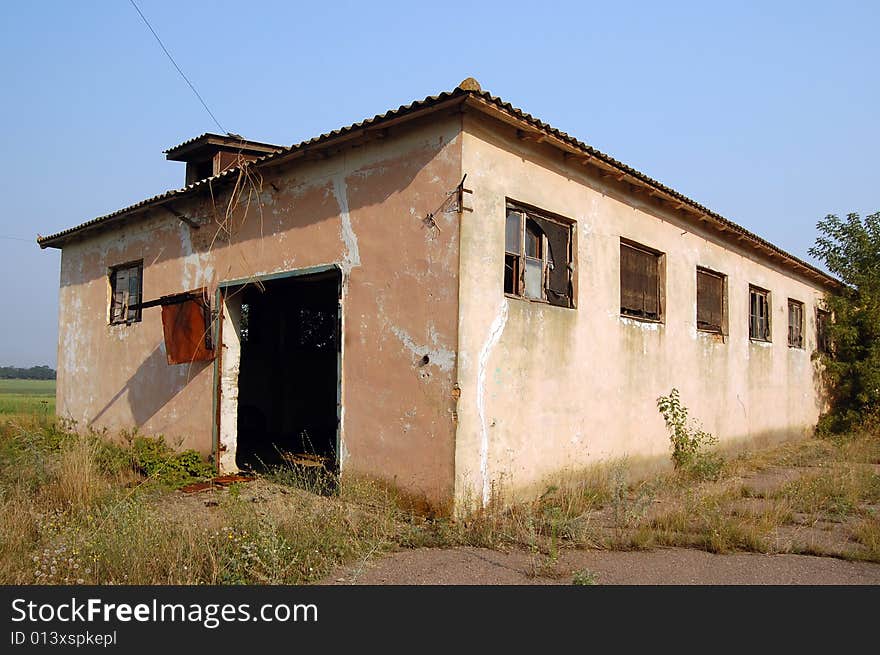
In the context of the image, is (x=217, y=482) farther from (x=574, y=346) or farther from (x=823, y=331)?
(x=823, y=331)

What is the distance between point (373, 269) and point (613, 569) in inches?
159

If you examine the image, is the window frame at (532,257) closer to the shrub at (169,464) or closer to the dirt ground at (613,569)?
the dirt ground at (613,569)

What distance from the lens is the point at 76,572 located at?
4.67m

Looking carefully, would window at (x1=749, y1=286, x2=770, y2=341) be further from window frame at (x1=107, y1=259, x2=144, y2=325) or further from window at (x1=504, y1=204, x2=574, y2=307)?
window frame at (x1=107, y1=259, x2=144, y2=325)

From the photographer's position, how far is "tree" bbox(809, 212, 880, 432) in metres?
16.2

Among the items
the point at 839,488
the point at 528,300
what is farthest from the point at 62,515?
the point at 839,488

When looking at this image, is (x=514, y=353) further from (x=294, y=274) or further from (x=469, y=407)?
(x=294, y=274)

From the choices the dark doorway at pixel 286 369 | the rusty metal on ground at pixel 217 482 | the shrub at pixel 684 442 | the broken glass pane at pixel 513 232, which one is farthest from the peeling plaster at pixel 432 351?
the dark doorway at pixel 286 369

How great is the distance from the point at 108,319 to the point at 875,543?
12.0 m

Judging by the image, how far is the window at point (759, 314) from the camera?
1364 cm

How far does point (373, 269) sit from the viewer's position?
7379mm

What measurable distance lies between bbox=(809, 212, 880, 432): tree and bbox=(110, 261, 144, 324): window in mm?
16408

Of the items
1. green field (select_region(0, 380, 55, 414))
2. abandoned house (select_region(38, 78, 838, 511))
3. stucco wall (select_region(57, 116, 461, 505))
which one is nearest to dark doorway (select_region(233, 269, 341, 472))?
abandoned house (select_region(38, 78, 838, 511))

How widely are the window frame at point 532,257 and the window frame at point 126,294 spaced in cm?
692
